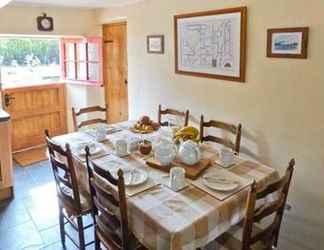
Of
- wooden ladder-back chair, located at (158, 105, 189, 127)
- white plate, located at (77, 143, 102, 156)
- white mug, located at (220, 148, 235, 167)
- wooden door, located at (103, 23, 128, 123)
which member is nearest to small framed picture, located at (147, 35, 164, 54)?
wooden ladder-back chair, located at (158, 105, 189, 127)

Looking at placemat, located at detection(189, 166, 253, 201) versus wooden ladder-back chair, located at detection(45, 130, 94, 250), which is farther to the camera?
wooden ladder-back chair, located at detection(45, 130, 94, 250)

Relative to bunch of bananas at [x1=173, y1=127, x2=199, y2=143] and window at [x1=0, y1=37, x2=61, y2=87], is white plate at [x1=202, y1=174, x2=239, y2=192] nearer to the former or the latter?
bunch of bananas at [x1=173, y1=127, x2=199, y2=143]

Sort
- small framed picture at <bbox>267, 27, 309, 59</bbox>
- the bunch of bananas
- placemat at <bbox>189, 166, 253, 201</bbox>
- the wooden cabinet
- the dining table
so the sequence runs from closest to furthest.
Answer: the dining table < placemat at <bbox>189, 166, 253, 201</bbox> < small framed picture at <bbox>267, 27, 309, 59</bbox> < the bunch of bananas < the wooden cabinet

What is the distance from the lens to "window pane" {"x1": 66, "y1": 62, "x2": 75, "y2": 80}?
4957 millimetres

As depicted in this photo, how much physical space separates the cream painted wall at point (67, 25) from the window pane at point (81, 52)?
0.18 metres

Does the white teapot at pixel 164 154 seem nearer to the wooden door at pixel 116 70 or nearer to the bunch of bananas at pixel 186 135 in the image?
the bunch of bananas at pixel 186 135

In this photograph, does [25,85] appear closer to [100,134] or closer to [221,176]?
[100,134]

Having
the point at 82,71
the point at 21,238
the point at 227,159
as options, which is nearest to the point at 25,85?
the point at 82,71

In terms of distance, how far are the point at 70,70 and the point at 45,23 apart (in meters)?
0.88

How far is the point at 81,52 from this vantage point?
4.82 m

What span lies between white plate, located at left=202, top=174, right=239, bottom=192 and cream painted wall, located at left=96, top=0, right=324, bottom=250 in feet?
2.72

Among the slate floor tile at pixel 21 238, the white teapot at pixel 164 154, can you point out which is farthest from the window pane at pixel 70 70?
the white teapot at pixel 164 154

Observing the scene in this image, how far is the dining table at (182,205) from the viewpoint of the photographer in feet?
4.99

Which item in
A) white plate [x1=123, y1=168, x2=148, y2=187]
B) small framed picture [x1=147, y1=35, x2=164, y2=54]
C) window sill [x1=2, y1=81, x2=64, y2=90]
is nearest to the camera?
white plate [x1=123, y1=168, x2=148, y2=187]
